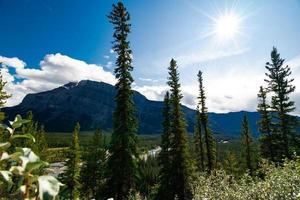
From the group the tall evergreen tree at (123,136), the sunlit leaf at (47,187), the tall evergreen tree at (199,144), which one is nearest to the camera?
the sunlit leaf at (47,187)

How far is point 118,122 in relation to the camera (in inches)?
1384

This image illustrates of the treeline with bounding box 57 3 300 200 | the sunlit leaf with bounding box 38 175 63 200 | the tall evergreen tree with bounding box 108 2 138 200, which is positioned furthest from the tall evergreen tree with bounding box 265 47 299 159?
the sunlit leaf with bounding box 38 175 63 200

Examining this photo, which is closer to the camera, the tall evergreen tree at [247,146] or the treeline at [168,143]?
the treeline at [168,143]

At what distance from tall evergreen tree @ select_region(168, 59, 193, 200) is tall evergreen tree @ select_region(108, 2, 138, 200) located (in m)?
8.55

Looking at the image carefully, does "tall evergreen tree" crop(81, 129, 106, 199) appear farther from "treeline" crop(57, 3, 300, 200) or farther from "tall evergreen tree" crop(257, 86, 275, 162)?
"tall evergreen tree" crop(257, 86, 275, 162)

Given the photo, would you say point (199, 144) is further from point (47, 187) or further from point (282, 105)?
point (47, 187)

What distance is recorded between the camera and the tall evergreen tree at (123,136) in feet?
111

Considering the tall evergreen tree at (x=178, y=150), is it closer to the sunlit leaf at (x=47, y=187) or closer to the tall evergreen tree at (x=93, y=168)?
the tall evergreen tree at (x=93, y=168)

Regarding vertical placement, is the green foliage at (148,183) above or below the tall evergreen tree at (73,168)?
below

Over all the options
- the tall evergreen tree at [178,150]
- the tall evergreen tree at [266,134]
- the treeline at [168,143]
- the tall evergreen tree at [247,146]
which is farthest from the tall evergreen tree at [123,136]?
the tall evergreen tree at [247,146]

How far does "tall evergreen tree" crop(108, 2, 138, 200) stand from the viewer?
111 ft

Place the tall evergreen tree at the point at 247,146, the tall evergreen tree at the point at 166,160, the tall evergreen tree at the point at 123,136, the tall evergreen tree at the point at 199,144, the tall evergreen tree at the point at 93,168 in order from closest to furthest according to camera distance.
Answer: the tall evergreen tree at the point at 123,136 → the tall evergreen tree at the point at 166,160 → the tall evergreen tree at the point at 93,168 → the tall evergreen tree at the point at 247,146 → the tall evergreen tree at the point at 199,144

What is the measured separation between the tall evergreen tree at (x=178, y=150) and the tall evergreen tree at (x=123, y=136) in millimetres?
8551

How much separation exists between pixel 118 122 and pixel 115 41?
9505 millimetres
